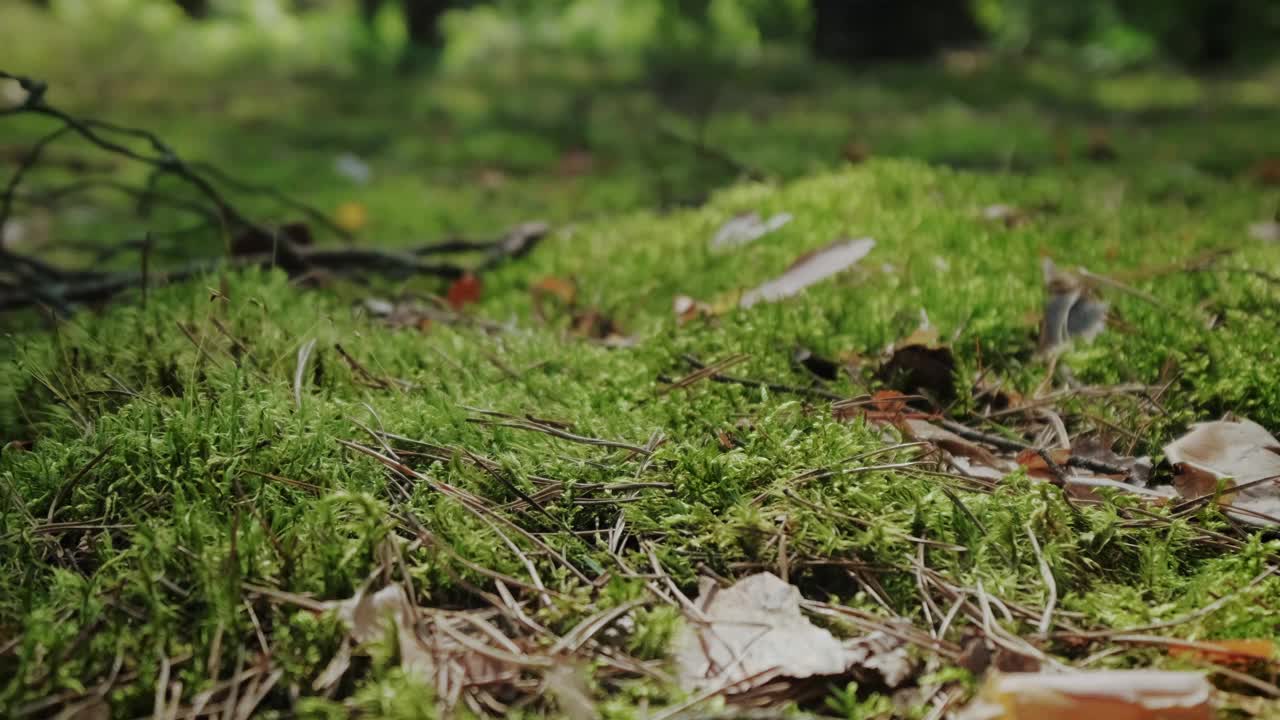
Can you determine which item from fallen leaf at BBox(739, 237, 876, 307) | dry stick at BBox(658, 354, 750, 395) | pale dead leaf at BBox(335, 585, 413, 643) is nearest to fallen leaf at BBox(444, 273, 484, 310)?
fallen leaf at BBox(739, 237, 876, 307)

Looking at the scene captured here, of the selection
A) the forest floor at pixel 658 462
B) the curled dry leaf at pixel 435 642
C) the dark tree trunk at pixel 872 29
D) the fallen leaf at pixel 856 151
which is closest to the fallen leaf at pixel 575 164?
the fallen leaf at pixel 856 151

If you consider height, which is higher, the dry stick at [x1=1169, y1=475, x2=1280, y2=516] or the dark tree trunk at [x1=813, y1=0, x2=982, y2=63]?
the dark tree trunk at [x1=813, y1=0, x2=982, y2=63]

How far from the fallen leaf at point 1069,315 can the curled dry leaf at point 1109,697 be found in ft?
3.97

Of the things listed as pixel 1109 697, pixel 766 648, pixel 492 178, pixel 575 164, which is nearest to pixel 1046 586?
pixel 1109 697

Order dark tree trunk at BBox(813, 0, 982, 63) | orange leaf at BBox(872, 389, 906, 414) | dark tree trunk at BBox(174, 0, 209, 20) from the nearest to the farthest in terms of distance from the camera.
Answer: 1. orange leaf at BBox(872, 389, 906, 414)
2. dark tree trunk at BBox(813, 0, 982, 63)
3. dark tree trunk at BBox(174, 0, 209, 20)

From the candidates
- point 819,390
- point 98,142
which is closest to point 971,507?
point 819,390

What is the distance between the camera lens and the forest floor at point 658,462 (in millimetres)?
1334

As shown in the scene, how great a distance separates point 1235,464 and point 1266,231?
6.33ft

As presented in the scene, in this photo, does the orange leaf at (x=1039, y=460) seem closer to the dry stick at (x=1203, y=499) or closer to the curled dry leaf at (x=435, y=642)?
the dry stick at (x=1203, y=499)

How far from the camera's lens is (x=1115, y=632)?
140 cm

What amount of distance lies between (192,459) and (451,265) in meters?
1.75

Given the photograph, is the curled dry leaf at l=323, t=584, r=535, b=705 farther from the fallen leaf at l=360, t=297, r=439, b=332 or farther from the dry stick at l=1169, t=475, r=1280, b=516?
the fallen leaf at l=360, t=297, r=439, b=332

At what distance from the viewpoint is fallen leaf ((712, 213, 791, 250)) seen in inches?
122

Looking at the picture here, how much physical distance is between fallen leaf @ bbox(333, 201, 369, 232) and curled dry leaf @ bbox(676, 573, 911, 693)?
3.37m
